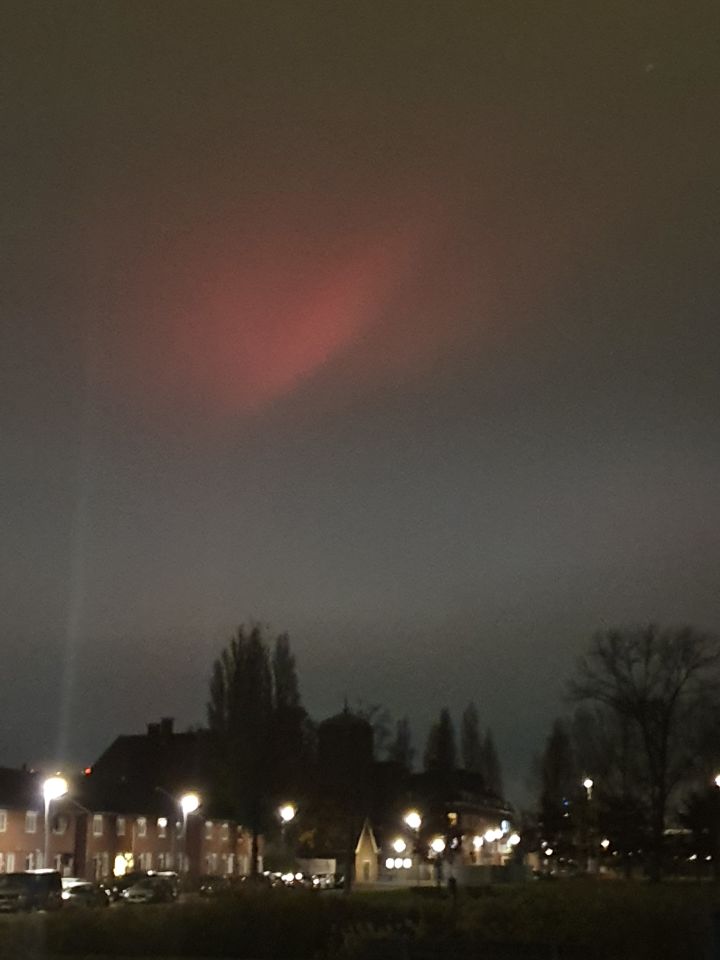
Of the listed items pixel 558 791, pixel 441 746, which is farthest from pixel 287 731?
pixel 441 746

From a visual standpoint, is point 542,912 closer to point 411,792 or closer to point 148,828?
point 148,828

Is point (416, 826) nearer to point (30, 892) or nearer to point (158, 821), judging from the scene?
point (158, 821)

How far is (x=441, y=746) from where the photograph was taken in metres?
143

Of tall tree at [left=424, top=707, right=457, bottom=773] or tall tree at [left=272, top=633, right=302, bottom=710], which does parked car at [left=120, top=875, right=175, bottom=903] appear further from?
tall tree at [left=424, top=707, right=457, bottom=773]

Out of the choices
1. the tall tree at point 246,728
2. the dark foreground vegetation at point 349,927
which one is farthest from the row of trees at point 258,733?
the dark foreground vegetation at point 349,927

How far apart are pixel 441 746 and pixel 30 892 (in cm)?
9943

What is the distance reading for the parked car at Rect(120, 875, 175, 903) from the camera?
52.5 meters

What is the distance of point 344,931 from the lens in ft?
86.7

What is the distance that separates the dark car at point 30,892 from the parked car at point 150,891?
202 inches

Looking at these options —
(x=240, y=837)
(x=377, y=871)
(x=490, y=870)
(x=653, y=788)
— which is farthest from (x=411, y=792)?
(x=653, y=788)

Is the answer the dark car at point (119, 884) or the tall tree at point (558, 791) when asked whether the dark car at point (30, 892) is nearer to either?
the dark car at point (119, 884)

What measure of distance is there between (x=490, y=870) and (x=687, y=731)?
1658 cm

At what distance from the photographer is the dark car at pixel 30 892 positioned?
151ft

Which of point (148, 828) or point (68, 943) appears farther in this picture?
point (148, 828)
